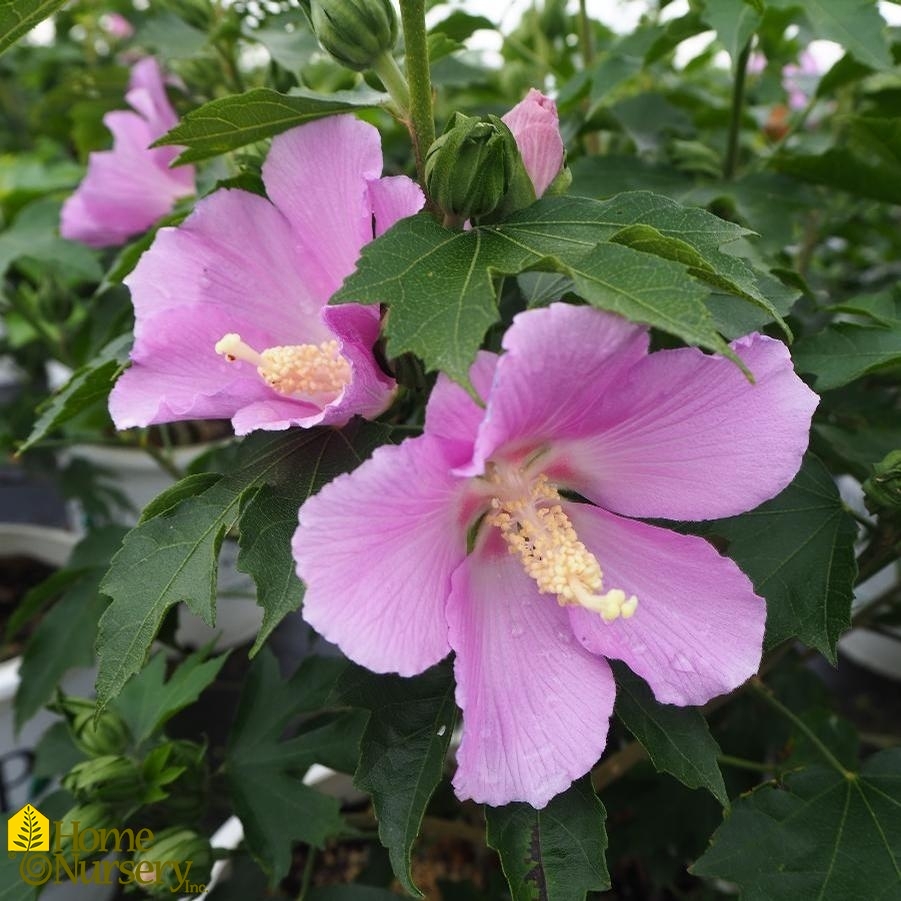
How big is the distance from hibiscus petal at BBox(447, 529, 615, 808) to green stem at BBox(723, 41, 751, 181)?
2.03ft

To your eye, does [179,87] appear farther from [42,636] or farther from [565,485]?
[565,485]

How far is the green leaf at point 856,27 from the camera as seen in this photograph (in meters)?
0.75

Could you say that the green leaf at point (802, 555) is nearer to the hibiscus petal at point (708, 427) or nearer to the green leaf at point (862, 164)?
the hibiscus petal at point (708, 427)

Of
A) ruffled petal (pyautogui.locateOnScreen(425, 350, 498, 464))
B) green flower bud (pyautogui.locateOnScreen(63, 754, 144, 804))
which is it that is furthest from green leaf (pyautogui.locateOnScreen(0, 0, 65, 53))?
green flower bud (pyautogui.locateOnScreen(63, 754, 144, 804))

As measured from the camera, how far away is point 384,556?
46 cm

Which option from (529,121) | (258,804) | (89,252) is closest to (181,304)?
(529,121)

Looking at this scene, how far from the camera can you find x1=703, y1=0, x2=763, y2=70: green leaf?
753 mm

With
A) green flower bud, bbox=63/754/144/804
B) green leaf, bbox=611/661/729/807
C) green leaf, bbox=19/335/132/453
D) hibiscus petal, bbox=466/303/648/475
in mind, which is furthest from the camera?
green flower bud, bbox=63/754/144/804

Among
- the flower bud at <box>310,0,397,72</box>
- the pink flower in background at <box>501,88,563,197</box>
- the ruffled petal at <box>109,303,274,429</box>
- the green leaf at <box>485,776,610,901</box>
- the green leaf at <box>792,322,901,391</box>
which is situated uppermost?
the flower bud at <box>310,0,397,72</box>

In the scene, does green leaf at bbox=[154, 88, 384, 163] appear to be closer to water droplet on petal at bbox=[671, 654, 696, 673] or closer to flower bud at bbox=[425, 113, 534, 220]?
flower bud at bbox=[425, 113, 534, 220]

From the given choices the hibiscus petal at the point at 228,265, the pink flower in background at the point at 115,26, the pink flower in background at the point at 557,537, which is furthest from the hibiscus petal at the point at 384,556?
the pink flower in background at the point at 115,26

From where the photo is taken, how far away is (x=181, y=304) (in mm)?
573

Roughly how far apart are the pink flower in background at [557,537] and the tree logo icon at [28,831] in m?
0.46

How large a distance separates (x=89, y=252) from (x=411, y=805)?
35.2 inches
